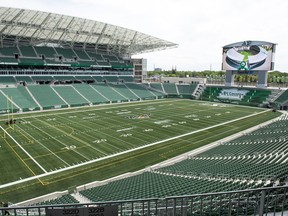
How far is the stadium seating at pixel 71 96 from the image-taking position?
5791 cm

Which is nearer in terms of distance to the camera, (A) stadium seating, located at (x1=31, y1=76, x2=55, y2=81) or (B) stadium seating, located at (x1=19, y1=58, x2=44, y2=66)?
(B) stadium seating, located at (x1=19, y1=58, x2=44, y2=66)

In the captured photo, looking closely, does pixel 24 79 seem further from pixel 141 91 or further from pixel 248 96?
pixel 248 96

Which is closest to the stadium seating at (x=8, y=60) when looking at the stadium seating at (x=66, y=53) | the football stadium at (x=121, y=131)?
the football stadium at (x=121, y=131)

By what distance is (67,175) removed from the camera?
2106 cm

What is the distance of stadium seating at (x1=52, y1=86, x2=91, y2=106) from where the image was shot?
57906 mm

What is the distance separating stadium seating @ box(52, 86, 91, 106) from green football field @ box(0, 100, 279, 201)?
7.62 meters

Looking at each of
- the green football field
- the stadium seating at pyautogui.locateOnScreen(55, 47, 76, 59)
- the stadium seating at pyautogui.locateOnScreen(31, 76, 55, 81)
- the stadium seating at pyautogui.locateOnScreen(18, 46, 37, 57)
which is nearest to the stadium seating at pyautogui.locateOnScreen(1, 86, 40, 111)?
the green football field

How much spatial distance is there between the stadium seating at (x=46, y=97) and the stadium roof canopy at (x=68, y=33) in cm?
1433

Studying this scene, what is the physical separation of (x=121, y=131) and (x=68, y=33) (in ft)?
132

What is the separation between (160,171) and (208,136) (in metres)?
15.7

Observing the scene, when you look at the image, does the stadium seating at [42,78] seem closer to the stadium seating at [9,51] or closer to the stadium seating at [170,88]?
the stadium seating at [9,51]

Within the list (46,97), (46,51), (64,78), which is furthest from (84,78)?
(46,97)

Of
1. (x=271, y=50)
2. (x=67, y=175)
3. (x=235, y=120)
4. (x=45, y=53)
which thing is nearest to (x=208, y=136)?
(x=235, y=120)

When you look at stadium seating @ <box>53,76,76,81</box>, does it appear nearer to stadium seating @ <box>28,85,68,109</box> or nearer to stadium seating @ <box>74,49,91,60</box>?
stadium seating @ <box>28,85,68,109</box>
